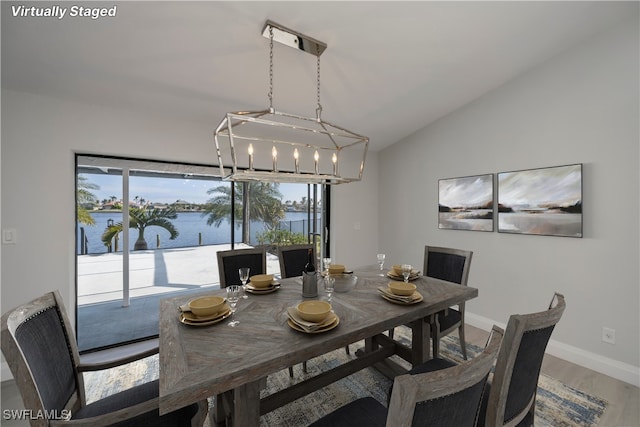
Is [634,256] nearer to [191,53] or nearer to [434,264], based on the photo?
[434,264]

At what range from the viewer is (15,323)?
1.04 m

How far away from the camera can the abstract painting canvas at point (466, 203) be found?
3104 mm

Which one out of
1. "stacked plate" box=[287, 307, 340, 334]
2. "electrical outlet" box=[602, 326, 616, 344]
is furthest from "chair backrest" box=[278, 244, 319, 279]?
"electrical outlet" box=[602, 326, 616, 344]

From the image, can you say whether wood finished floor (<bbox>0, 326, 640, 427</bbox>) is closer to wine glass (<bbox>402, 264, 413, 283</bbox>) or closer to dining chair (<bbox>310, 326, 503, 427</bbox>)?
wine glass (<bbox>402, 264, 413, 283</bbox>)

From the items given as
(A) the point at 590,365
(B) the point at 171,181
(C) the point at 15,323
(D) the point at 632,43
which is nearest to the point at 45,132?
(B) the point at 171,181

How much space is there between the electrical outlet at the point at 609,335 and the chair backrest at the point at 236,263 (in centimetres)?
309

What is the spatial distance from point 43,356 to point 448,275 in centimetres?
278

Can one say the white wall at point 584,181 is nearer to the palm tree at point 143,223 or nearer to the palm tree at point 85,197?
the palm tree at point 143,223

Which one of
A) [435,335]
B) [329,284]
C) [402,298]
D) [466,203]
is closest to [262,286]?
[329,284]

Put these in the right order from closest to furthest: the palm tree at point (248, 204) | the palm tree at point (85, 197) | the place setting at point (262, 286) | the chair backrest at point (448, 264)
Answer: the place setting at point (262, 286)
the chair backrest at point (448, 264)
the palm tree at point (85, 197)
the palm tree at point (248, 204)

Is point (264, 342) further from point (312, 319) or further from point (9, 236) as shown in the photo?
point (9, 236)

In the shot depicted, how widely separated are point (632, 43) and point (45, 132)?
5.07m

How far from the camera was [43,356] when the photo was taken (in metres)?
1.14

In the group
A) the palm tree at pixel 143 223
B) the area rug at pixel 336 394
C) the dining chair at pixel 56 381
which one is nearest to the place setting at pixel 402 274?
the area rug at pixel 336 394
